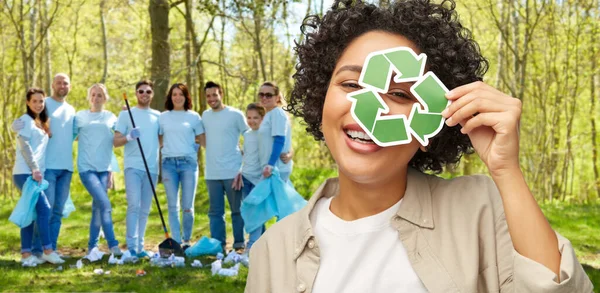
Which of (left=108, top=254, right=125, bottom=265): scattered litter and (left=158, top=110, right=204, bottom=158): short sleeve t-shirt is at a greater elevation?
(left=158, top=110, right=204, bottom=158): short sleeve t-shirt

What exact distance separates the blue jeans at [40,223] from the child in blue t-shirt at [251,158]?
1.83 meters

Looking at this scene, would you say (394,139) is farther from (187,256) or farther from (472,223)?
(187,256)

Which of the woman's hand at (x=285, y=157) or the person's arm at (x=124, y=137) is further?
the person's arm at (x=124, y=137)

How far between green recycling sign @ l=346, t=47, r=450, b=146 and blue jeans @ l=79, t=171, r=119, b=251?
21.0ft

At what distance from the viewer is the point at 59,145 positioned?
7.66 meters

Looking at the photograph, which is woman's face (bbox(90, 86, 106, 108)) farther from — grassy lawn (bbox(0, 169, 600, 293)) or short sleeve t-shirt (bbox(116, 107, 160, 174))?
grassy lawn (bbox(0, 169, 600, 293))

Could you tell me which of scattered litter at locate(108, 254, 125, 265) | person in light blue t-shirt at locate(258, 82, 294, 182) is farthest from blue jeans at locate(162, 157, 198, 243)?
person in light blue t-shirt at locate(258, 82, 294, 182)

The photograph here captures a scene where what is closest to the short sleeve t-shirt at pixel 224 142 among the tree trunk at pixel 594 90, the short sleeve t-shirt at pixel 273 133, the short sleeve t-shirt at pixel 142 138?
the short sleeve t-shirt at pixel 273 133

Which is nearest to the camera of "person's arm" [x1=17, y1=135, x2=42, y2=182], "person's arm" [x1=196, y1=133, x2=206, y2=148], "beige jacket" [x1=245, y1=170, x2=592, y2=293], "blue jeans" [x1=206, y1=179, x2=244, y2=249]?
"beige jacket" [x1=245, y1=170, x2=592, y2=293]

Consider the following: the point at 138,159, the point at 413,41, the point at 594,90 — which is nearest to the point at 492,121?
the point at 413,41

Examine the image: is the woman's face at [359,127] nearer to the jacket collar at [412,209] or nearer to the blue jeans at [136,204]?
the jacket collar at [412,209]

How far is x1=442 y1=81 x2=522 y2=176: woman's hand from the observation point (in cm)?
160

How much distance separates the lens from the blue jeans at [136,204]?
25.5 ft

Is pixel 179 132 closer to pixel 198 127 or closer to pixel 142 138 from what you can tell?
pixel 198 127
